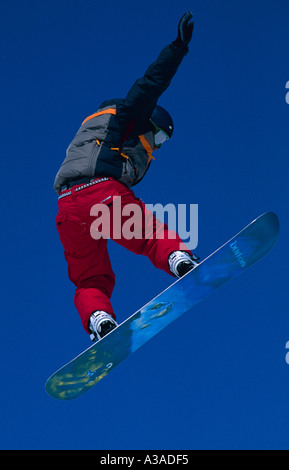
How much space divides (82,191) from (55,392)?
1.60 metres

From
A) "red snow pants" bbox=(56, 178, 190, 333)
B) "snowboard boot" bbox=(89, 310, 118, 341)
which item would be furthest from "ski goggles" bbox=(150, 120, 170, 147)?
"snowboard boot" bbox=(89, 310, 118, 341)

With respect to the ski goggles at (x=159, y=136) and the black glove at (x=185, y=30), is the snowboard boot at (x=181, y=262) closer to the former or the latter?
the ski goggles at (x=159, y=136)

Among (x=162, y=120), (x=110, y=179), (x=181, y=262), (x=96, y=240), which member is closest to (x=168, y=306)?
(x=181, y=262)

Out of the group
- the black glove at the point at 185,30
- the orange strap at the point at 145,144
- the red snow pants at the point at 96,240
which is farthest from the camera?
the orange strap at the point at 145,144

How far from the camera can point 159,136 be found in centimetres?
620

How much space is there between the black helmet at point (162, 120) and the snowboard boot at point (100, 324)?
162cm

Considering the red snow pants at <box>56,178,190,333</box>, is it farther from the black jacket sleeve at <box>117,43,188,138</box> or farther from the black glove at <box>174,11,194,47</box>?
the black glove at <box>174,11,194,47</box>

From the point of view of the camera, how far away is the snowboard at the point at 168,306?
5629mm

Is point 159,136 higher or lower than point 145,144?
higher

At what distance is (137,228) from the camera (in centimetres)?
588

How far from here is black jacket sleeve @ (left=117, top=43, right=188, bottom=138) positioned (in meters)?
5.63

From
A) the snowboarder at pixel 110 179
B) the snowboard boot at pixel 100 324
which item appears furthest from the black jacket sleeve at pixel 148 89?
the snowboard boot at pixel 100 324

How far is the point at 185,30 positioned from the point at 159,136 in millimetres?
958

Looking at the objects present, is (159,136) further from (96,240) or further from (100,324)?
(100,324)
